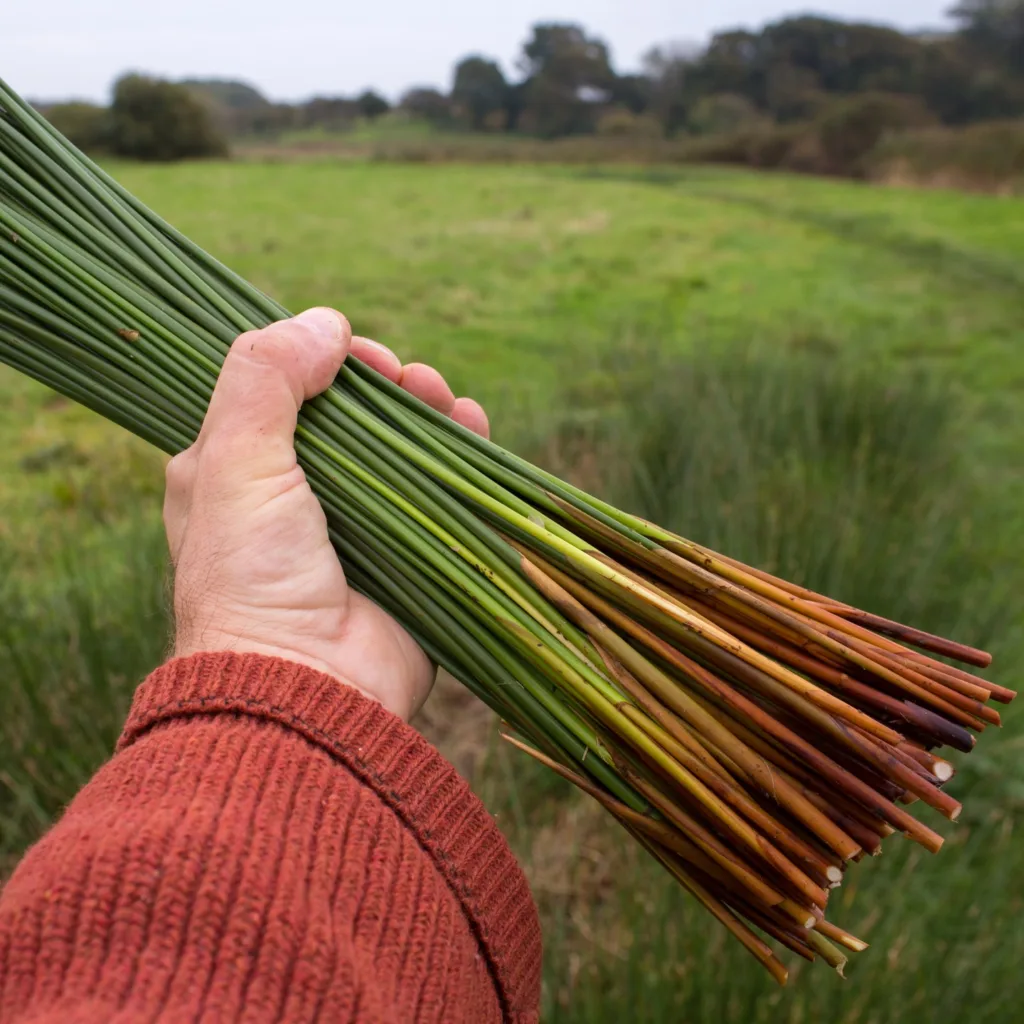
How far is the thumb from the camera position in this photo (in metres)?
0.89

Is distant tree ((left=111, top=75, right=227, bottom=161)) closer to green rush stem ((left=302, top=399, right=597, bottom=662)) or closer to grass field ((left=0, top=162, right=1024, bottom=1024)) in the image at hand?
grass field ((left=0, top=162, right=1024, bottom=1024))

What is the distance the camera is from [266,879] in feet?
1.96

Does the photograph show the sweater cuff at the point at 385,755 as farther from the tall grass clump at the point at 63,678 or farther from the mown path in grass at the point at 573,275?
the mown path in grass at the point at 573,275

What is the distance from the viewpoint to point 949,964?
51.8 inches

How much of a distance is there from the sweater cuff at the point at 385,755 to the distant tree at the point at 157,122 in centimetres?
1451

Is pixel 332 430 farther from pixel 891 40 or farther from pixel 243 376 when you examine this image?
pixel 891 40

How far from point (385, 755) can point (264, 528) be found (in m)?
0.29

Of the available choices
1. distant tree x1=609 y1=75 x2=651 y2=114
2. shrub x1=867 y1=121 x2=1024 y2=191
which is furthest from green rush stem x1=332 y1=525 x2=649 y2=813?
distant tree x1=609 y1=75 x2=651 y2=114

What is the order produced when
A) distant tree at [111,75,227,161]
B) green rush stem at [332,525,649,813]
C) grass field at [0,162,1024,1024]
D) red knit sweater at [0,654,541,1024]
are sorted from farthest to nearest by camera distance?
1. distant tree at [111,75,227,161]
2. grass field at [0,162,1024,1024]
3. green rush stem at [332,525,649,813]
4. red knit sweater at [0,654,541,1024]

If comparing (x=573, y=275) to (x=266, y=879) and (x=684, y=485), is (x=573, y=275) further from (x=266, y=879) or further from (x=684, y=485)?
(x=266, y=879)

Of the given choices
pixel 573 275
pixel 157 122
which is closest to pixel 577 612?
pixel 573 275

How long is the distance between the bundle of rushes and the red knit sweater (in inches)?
6.3

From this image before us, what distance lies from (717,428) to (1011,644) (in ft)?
3.30

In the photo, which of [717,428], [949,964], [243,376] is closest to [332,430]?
[243,376]
